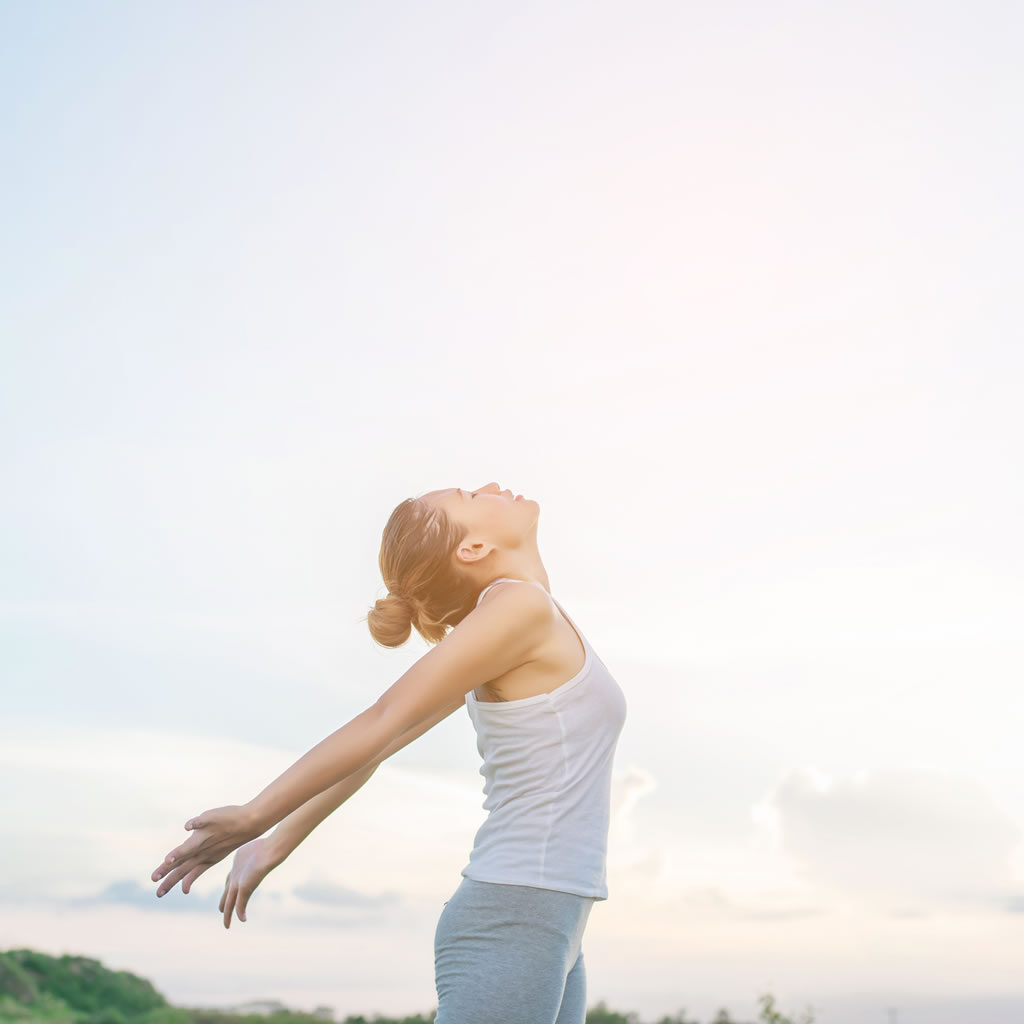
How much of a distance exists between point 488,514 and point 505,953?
1.27m

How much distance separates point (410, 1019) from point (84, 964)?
3.18m

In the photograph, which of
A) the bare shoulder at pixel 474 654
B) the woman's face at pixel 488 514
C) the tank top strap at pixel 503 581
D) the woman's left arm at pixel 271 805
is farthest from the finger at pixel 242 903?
the woman's face at pixel 488 514

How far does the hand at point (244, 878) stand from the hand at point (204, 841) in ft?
1.70

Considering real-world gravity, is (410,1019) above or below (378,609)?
below

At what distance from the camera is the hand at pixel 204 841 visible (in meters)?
2.63

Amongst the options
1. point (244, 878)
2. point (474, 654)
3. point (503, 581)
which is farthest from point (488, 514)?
point (244, 878)

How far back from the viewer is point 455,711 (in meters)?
3.45

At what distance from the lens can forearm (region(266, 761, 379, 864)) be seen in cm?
329

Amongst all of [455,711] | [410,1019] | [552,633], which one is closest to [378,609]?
[455,711]

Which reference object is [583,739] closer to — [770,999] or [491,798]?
[491,798]

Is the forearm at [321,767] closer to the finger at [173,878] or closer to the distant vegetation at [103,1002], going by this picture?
the finger at [173,878]

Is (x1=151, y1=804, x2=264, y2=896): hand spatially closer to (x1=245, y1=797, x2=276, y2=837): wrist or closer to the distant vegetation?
(x1=245, y1=797, x2=276, y2=837): wrist

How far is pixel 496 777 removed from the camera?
310 cm

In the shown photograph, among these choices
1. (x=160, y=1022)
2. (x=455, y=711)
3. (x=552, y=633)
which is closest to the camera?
(x=552, y=633)
